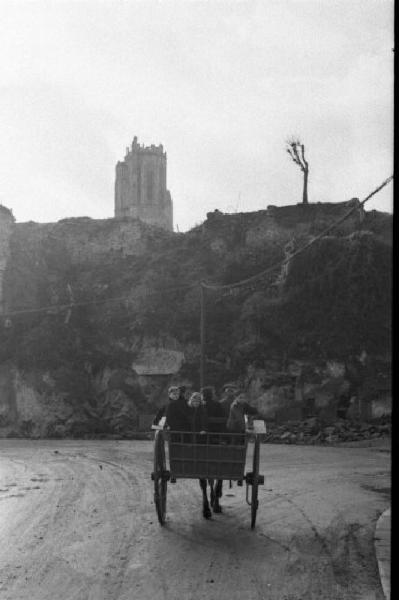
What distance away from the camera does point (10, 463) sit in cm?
1572

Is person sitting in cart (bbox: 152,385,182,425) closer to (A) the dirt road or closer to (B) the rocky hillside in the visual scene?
(A) the dirt road

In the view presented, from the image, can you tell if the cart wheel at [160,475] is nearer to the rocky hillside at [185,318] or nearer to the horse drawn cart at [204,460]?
the horse drawn cart at [204,460]

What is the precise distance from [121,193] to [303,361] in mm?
73966

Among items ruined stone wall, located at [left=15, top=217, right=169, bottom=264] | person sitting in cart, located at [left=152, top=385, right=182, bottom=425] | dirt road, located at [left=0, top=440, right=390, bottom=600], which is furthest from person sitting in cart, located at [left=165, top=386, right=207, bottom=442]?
ruined stone wall, located at [left=15, top=217, right=169, bottom=264]

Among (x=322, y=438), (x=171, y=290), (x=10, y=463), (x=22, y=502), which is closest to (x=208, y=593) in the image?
(x=22, y=502)

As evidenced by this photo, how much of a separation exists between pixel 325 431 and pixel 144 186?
253 feet

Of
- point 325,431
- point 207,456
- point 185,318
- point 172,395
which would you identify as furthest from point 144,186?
point 207,456

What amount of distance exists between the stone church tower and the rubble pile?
71.3 meters

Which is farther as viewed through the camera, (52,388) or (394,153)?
(52,388)

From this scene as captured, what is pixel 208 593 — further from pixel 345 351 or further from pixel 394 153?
pixel 345 351

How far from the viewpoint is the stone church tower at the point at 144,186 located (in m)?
94.6

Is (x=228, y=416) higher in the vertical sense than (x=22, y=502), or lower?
higher

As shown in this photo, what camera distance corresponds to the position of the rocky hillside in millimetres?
27031

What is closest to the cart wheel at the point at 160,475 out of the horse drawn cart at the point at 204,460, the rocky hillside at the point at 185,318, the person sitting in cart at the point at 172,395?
the horse drawn cart at the point at 204,460
